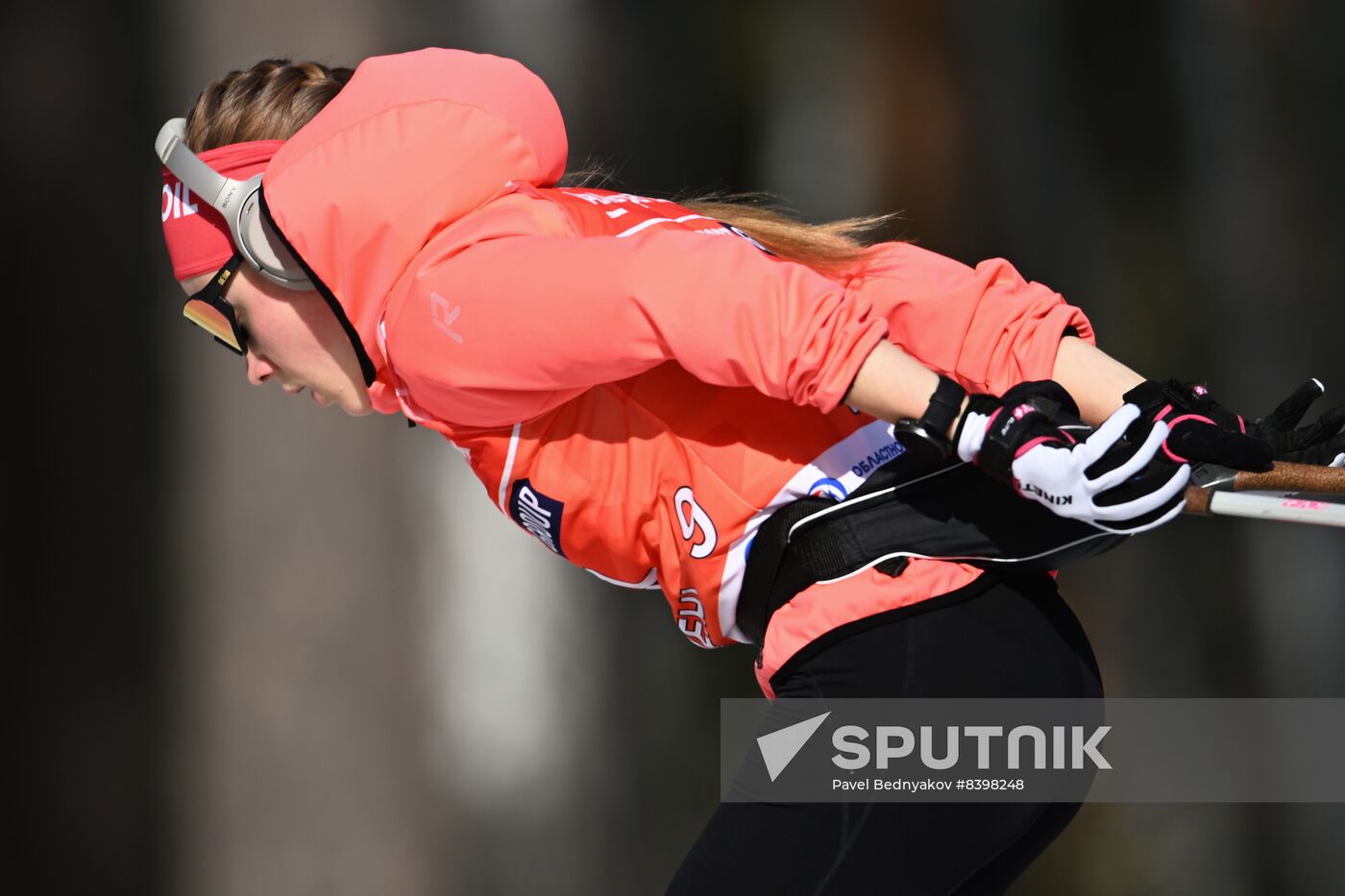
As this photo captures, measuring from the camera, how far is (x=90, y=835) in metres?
1.95

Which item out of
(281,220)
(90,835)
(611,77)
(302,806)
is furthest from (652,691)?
(281,220)

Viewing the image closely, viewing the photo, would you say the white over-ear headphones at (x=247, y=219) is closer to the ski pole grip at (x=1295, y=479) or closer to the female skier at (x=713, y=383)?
the female skier at (x=713, y=383)

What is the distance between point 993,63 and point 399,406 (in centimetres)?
207

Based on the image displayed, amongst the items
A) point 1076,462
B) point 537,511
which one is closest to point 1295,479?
point 1076,462

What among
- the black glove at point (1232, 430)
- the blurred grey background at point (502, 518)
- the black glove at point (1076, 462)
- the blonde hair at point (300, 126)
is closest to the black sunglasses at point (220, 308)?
the blonde hair at point (300, 126)

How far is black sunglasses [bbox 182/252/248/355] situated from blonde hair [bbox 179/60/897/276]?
113 millimetres

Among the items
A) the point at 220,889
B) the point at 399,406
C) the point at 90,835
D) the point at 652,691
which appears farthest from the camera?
the point at 652,691

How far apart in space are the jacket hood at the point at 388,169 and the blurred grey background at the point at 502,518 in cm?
138

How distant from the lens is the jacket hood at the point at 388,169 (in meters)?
0.83

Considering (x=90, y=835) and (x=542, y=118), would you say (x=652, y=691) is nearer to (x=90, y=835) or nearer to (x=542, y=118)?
(x=90, y=835)

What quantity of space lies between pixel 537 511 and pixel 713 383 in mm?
234

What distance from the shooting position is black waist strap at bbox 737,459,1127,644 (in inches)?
33.4

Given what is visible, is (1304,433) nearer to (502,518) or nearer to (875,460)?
(875,460)

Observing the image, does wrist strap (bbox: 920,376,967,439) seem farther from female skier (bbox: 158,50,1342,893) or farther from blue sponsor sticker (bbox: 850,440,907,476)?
blue sponsor sticker (bbox: 850,440,907,476)
